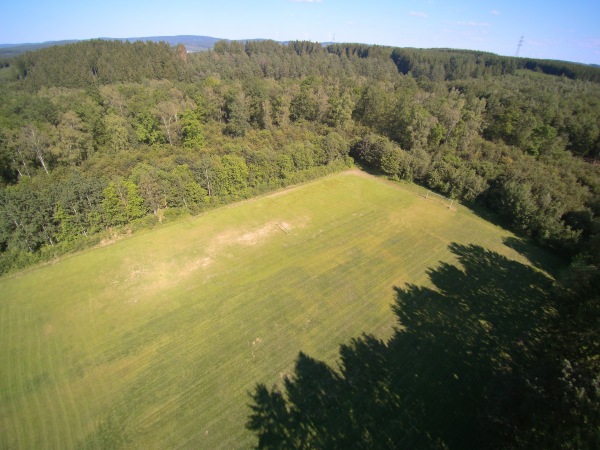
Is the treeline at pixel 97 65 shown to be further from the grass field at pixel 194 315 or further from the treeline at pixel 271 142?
the grass field at pixel 194 315

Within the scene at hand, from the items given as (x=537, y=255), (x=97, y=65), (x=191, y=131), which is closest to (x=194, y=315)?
(x=537, y=255)

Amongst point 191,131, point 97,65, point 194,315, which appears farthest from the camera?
point 97,65

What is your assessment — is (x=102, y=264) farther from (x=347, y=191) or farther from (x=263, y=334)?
(x=347, y=191)

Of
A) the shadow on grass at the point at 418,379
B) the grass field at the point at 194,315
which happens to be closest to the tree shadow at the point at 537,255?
the grass field at the point at 194,315

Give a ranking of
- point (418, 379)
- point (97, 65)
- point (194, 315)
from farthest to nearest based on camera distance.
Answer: point (97, 65)
point (194, 315)
point (418, 379)

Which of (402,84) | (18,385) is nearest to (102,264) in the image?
(18,385)

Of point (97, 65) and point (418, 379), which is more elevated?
point (97, 65)

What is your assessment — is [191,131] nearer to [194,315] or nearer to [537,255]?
[194,315]
